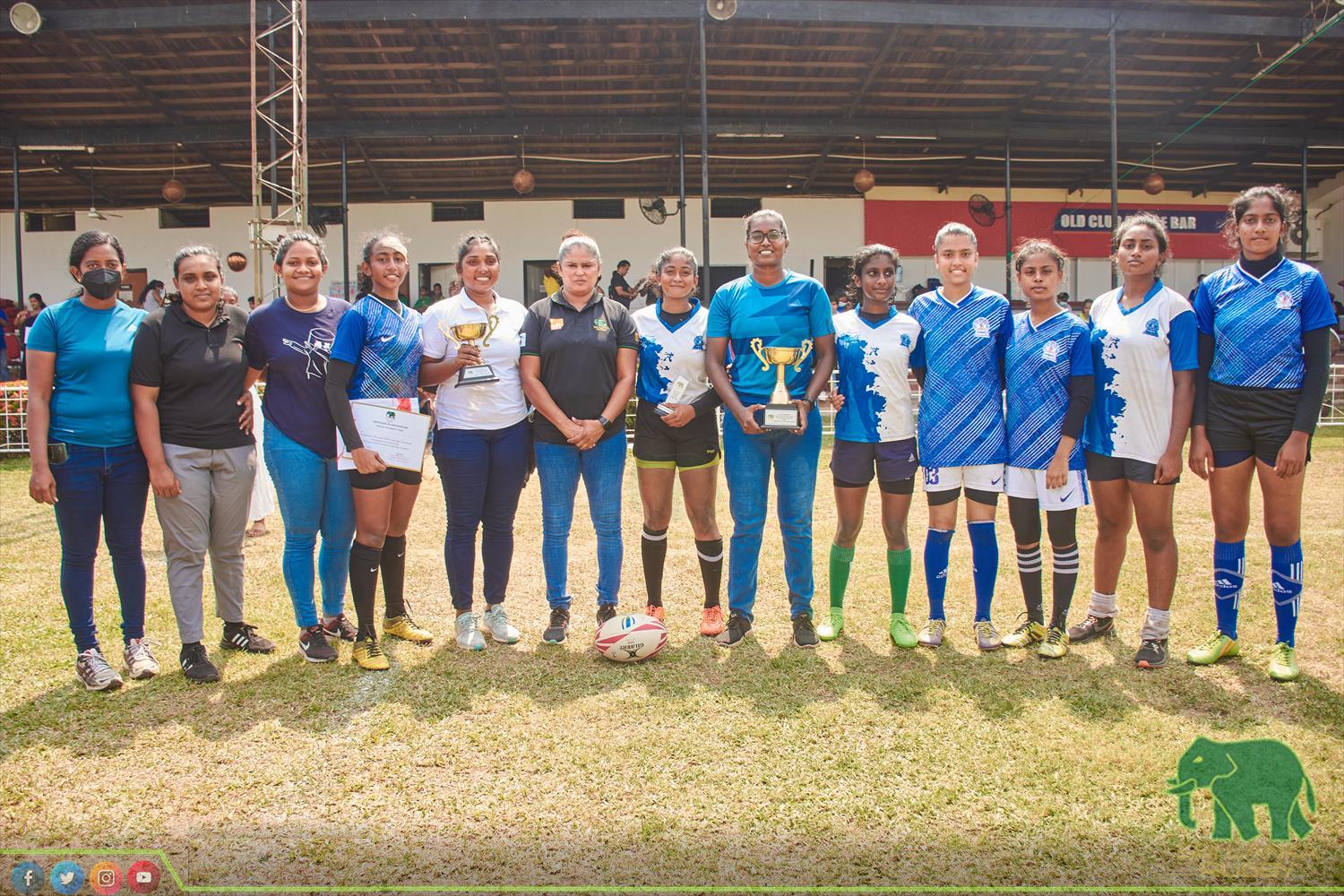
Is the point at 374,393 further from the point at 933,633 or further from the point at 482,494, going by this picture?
the point at 933,633

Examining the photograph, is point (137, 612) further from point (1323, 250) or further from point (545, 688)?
point (1323, 250)

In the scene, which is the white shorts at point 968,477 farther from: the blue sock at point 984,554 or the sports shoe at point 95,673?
the sports shoe at point 95,673

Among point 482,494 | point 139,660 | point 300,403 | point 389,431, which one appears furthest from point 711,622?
point 139,660

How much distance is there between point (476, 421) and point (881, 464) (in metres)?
1.85

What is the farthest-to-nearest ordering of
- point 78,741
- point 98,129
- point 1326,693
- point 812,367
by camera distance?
1. point 98,129
2. point 812,367
3. point 1326,693
4. point 78,741

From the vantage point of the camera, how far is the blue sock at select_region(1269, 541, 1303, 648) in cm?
378

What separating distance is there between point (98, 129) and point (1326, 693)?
1797 cm

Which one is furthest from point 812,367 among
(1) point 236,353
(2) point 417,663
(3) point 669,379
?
(1) point 236,353

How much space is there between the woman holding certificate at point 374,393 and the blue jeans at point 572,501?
607 millimetres

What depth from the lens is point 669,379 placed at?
163 inches

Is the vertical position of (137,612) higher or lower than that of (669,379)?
lower

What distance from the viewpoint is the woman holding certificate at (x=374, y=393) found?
3734mm

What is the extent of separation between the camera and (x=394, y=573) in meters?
4.19

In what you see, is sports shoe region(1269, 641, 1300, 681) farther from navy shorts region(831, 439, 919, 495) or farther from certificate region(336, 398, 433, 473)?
certificate region(336, 398, 433, 473)
